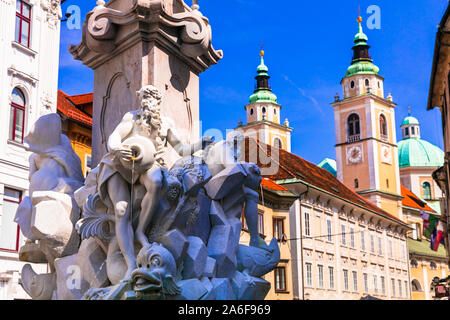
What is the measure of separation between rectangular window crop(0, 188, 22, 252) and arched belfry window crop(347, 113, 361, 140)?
56.8 m

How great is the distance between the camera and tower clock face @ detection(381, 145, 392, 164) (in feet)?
232

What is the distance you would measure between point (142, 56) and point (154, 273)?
3400 mm

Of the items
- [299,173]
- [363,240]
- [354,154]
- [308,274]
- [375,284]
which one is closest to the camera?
[308,274]

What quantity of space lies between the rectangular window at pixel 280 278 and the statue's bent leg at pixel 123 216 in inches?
1139

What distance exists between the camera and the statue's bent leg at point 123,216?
6.34 meters

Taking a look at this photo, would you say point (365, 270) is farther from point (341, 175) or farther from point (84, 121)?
point (84, 121)

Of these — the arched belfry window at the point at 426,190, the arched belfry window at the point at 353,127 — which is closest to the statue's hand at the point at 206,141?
the arched belfry window at the point at 353,127

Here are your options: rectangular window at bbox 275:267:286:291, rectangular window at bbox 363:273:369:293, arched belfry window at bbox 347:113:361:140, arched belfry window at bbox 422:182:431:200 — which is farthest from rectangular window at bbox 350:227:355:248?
arched belfry window at bbox 422:182:431:200

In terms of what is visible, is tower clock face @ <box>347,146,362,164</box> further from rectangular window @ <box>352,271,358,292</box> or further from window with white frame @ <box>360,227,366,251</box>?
rectangular window @ <box>352,271,358,292</box>

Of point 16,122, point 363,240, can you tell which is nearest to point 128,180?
point 16,122

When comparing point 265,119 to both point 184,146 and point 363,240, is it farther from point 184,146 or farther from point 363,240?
point 184,146

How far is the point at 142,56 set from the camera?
324 inches

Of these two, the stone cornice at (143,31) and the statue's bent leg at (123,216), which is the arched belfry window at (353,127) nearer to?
the stone cornice at (143,31)
